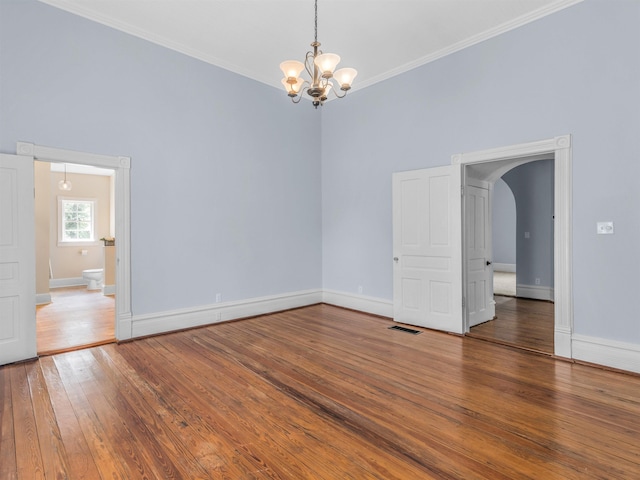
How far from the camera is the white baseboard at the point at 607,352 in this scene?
339 cm

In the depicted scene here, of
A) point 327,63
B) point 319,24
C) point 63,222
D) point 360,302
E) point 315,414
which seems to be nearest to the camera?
point 315,414

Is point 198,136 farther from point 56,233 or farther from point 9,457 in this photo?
point 56,233

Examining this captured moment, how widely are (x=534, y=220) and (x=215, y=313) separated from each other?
257 inches

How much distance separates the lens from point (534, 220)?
7203mm

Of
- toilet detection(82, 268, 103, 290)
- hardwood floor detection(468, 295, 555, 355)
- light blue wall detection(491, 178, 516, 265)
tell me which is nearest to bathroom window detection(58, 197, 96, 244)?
toilet detection(82, 268, 103, 290)

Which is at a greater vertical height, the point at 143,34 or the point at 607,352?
the point at 143,34

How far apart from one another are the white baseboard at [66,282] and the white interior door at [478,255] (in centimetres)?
974

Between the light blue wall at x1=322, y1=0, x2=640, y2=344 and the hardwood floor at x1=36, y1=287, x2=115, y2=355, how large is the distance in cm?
419

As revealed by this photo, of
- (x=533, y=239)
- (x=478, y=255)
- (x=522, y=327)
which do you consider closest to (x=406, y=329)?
(x=478, y=255)

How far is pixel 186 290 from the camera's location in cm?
499

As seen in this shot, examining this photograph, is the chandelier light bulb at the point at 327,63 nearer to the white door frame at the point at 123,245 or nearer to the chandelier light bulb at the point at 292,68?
the chandelier light bulb at the point at 292,68

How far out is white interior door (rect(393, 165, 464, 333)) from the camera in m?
4.72

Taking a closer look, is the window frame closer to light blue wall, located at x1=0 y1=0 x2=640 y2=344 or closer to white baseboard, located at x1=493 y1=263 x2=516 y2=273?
light blue wall, located at x1=0 y1=0 x2=640 y2=344

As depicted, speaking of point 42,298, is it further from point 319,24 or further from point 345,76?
point 345,76
